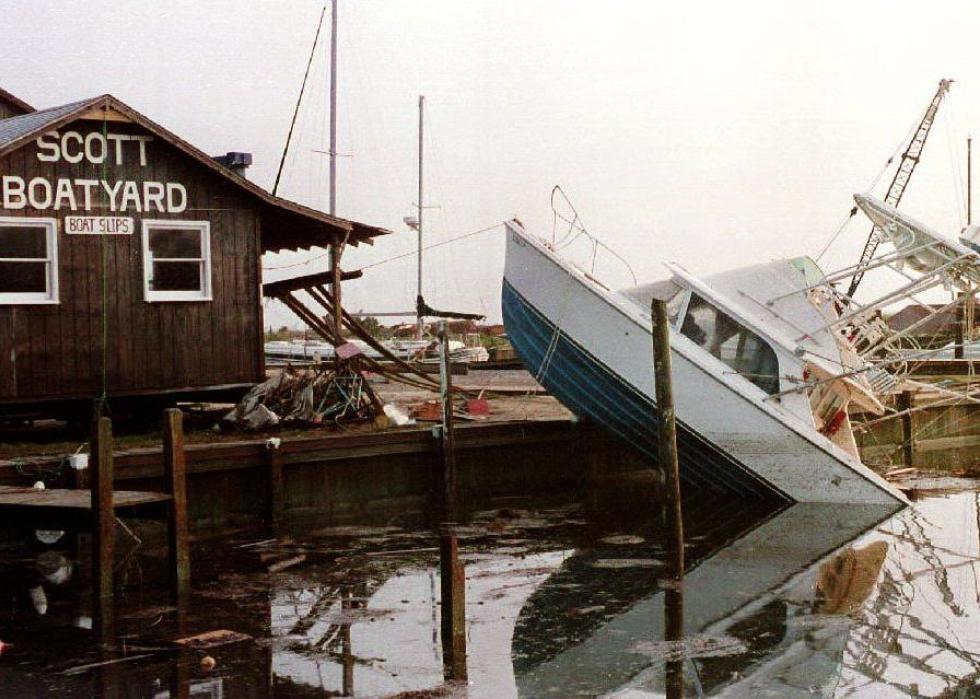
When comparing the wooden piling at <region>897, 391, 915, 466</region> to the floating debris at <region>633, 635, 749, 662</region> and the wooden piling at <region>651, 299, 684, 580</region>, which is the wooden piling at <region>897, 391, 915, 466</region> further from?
the floating debris at <region>633, 635, 749, 662</region>

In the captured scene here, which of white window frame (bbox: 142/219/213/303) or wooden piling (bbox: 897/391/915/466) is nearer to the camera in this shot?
white window frame (bbox: 142/219/213/303)

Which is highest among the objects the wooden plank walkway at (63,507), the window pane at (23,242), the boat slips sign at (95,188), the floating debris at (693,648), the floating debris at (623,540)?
the boat slips sign at (95,188)

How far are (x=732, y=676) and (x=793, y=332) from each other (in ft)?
31.8

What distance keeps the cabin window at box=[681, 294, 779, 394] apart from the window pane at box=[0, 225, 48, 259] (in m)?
9.56

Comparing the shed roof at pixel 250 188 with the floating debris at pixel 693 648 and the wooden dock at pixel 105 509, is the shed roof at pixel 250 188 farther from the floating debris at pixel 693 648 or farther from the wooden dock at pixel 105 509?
the floating debris at pixel 693 648

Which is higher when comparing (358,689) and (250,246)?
(250,246)

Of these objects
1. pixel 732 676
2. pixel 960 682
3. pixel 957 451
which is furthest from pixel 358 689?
pixel 957 451

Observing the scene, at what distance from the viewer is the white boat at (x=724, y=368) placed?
1909 cm

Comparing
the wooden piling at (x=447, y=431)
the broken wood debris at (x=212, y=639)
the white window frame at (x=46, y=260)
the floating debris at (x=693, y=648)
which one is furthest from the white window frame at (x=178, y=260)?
the floating debris at (x=693, y=648)

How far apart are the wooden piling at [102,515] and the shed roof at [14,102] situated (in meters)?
17.1

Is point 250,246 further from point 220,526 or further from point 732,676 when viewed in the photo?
point 732,676

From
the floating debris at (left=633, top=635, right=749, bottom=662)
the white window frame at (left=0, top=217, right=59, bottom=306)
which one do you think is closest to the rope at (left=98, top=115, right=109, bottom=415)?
the white window frame at (left=0, top=217, right=59, bottom=306)

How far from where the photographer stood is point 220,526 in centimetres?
1770

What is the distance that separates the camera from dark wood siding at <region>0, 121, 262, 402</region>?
18500 millimetres
